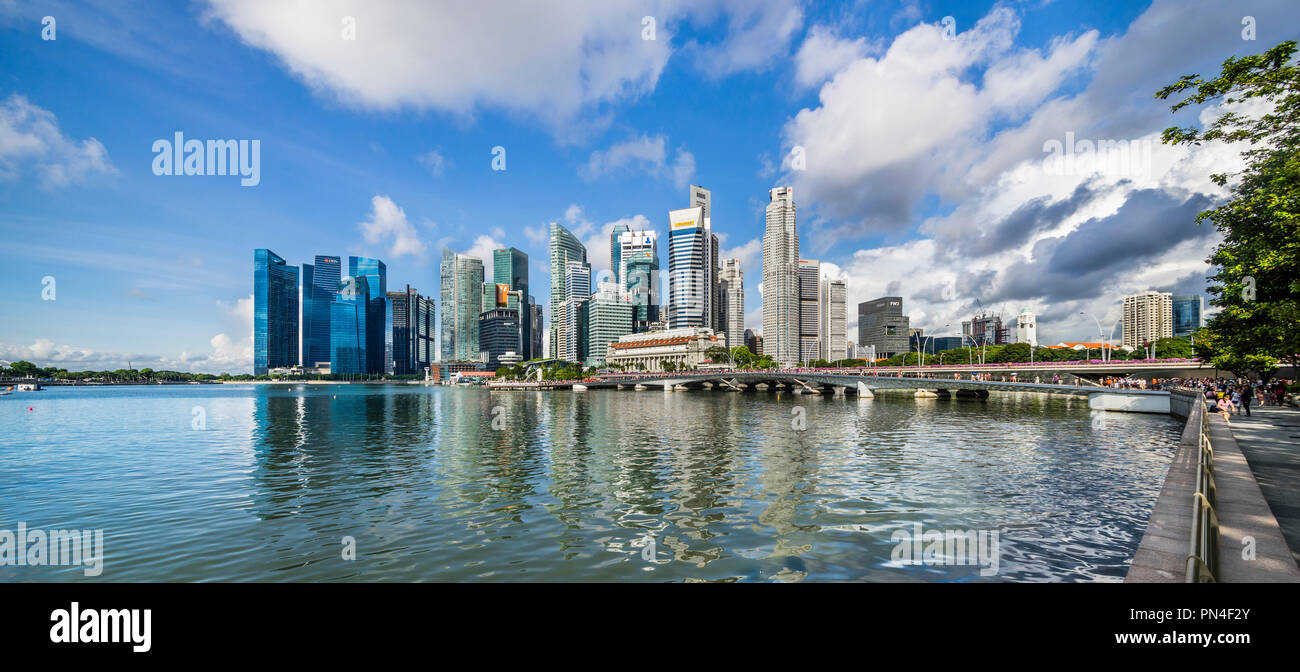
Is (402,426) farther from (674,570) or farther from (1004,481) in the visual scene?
(1004,481)

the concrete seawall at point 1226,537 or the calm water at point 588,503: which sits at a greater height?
the concrete seawall at point 1226,537

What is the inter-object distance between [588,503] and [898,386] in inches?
3881

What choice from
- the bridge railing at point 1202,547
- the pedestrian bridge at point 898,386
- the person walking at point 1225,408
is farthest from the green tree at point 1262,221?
the pedestrian bridge at point 898,386

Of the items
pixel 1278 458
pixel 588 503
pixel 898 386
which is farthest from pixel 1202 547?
pixel 898 386

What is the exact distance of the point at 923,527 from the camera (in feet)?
56.3

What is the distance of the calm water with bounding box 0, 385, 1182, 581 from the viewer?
1427 cm

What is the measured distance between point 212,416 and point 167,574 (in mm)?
77924

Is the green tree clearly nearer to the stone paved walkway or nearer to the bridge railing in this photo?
the stone paved walkway

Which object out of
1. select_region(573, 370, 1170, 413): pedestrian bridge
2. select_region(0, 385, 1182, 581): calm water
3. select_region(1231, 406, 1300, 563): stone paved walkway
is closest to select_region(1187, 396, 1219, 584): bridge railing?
select_region(1231, 406, 1300, 563): stone paved walkway

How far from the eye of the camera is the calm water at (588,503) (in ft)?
46.8

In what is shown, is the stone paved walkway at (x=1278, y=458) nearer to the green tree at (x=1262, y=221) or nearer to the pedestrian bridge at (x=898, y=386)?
the green tree at (x=1262, y=221)

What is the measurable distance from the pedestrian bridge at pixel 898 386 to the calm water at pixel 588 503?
1011 inches
